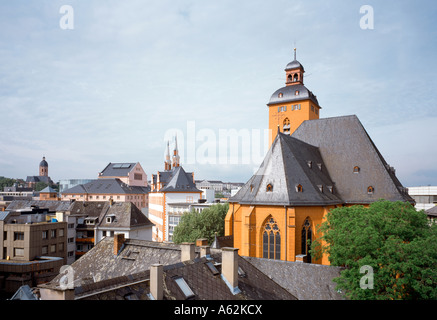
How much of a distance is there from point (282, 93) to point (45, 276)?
39493 millimetres

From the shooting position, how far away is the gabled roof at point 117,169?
382 feet

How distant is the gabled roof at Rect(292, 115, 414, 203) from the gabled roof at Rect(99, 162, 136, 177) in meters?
86.6

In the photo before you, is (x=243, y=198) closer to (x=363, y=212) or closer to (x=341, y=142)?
(x=363, y=212)

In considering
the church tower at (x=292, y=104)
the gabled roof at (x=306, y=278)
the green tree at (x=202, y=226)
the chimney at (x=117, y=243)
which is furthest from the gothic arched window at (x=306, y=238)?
the green tree at (x=202, y=226)

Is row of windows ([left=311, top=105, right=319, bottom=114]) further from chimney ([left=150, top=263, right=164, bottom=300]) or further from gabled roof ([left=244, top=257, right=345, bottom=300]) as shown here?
chimney ([left=150, top=263, right=164, bottom=300])

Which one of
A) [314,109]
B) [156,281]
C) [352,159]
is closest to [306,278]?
[156,281]

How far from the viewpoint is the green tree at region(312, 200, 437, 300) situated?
17.9 metres

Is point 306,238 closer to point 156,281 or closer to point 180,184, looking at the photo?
point 156,281

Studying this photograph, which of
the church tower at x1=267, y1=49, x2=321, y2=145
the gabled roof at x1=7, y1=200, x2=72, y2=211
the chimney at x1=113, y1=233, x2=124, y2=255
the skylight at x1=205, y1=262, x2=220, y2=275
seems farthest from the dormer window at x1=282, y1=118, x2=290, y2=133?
the gabled roof at x1=7, y1=200, x2=72, y2=211

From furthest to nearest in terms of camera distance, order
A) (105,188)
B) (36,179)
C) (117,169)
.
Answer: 1. (36,179)
2. (117,169)
3. (105,188)

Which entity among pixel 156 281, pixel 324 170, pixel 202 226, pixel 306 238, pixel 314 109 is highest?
pixel 314 109

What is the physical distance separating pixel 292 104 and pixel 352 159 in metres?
14.4

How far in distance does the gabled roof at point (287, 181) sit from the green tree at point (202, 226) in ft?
57.8

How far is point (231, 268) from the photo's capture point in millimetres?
18266
